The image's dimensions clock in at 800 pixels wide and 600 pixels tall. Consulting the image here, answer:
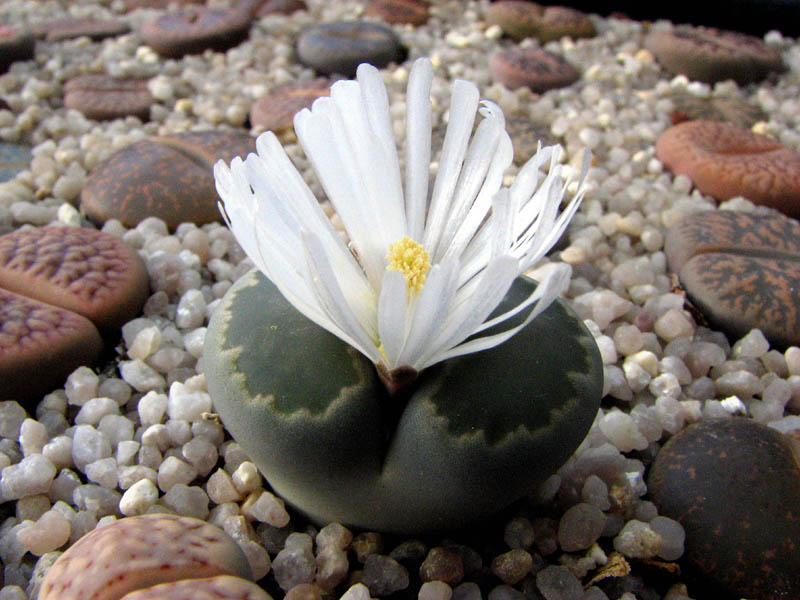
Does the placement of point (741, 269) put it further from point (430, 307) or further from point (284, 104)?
point (284, 104)

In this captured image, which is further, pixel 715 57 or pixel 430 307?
pixel 715 57

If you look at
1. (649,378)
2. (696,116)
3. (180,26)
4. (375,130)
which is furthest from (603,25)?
(375,130)

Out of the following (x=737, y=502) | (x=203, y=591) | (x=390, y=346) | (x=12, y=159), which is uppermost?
(x=390, y=346)

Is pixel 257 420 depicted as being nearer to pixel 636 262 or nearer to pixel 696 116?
pixel 636 262

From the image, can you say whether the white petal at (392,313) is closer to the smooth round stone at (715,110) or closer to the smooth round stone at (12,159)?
the smooth round stone at (12,159)

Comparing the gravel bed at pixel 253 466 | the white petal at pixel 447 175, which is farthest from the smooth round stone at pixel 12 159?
the white petal at pixel 447 175

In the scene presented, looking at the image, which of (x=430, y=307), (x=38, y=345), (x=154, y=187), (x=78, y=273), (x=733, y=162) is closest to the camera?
(x=430, y=307)

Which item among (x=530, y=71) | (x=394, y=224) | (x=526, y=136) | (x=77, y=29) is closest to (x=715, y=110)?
(x=530, y=71)
